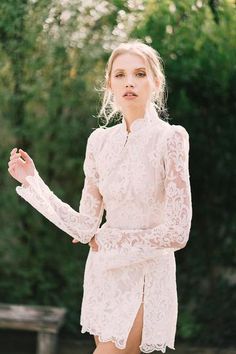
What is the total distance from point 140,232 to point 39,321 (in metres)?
2.66

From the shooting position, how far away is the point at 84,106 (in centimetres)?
509

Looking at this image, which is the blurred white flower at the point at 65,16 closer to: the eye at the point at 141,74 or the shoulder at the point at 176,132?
the eye at the point at 141,74

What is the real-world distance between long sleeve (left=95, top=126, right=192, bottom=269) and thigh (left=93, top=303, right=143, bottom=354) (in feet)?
0.51

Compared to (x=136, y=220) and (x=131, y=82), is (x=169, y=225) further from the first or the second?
(x=131, y=82)

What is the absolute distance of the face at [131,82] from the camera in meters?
2.43

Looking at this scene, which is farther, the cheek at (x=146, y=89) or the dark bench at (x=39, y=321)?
the dark bench at (x=39, y=321)

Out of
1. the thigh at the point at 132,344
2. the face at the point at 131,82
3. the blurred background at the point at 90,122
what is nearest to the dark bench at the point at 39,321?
the blurred background at the point at 90,122

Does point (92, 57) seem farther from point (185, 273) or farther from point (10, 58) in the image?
point (185, 273)

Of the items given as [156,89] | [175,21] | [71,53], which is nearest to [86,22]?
[71,53]

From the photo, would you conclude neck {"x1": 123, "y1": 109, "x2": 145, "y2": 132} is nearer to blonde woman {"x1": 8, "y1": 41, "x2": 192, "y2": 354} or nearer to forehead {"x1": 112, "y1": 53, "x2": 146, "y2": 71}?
blonde woman {"x1": 8, "y1": 41, "x2": 192, "y2": 354}

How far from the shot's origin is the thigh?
2350mm

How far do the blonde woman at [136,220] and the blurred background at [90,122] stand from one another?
2382 millimetres

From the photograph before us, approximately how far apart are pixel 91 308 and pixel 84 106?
2.75 m

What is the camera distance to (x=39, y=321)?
4.91m
